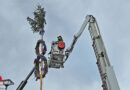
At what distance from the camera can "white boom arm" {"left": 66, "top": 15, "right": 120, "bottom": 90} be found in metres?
12.7

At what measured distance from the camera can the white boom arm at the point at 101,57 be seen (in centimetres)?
1270

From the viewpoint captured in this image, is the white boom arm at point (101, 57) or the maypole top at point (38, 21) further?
the maypole top at point (38, 21)

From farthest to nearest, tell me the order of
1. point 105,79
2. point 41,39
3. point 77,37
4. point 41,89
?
point 77,37 < point 41,39 < point 41,89 < point 105,79

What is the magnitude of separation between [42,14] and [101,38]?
13.9 ft

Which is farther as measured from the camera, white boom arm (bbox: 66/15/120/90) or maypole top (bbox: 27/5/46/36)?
maypole top (bbox: 27/5/46/36)

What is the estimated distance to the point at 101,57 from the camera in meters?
13.6

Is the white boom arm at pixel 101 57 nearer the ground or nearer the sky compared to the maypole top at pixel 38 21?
nearer the ground

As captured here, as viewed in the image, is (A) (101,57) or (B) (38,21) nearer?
(A) (101,57)

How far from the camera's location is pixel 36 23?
618 inches

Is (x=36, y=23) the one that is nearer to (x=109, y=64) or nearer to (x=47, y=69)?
(x=47, y=69)

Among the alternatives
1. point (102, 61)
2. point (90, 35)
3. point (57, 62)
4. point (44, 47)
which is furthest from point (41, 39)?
point (102, 61)

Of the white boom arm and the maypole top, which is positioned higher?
the maypole top

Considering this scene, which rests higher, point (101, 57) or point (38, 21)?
point (38, 21)

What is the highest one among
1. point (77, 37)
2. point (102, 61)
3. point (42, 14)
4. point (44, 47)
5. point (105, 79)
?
point (42, 14)
